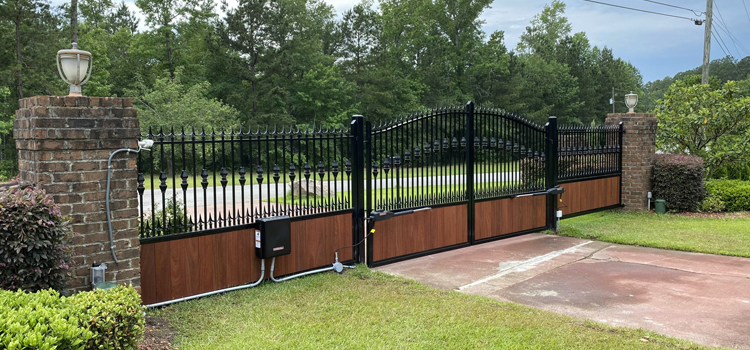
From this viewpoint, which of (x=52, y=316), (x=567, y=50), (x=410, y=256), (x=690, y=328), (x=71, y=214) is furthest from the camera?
(x=567, y=50)

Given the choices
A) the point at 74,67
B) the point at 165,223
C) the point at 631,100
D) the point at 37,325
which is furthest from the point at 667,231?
the point at 37,325

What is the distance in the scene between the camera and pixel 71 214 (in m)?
4.04

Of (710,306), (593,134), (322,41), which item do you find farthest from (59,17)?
(710,306)

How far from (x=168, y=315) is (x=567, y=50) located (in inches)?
2079

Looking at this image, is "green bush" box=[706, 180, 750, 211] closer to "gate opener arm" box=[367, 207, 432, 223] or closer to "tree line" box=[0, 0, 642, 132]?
"gate opener arm" box=[367, 207, 432, 223]

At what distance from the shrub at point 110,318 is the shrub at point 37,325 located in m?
0.09

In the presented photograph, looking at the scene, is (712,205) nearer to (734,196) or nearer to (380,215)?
(734,196)

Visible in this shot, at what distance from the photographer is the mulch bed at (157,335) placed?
12.4 feet

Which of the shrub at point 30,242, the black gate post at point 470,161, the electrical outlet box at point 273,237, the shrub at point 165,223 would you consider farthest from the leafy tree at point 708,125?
the shrub at point 30,242

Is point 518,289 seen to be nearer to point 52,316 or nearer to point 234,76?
point 52,316

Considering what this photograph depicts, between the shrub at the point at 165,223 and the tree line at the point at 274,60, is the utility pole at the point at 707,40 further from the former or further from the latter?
the shrub at the point at 165,223

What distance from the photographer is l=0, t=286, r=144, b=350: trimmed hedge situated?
2.46m

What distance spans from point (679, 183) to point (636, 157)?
1132mm

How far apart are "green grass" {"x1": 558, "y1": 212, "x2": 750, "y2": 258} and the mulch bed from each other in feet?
22.1
